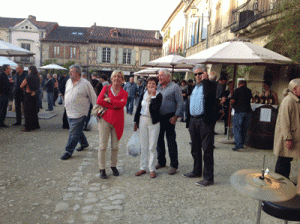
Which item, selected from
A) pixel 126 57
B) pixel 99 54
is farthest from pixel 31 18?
pixel 126 57

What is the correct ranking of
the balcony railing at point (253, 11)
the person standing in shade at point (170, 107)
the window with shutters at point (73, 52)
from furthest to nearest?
the window with shutters at point (73, 52)
the balcony railing at point (253, 11)
the person standing in shade at point (170, 107)

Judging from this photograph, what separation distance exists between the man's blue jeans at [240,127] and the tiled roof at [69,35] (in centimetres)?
4032

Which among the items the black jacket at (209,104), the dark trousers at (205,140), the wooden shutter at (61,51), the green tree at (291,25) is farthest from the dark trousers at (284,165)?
the wooden shutter at (61,51)

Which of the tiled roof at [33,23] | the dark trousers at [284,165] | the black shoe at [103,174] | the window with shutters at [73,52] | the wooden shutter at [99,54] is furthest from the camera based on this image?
the tiled roof at [33,23]

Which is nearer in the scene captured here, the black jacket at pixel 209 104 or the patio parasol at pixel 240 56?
the black jacket at pixel 209 104

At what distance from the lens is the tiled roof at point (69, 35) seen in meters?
45.6

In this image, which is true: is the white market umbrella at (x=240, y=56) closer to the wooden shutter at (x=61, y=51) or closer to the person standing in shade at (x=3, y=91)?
the person standing in shade at (x=3, y=91)

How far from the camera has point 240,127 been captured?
819cm

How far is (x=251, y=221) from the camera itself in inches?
149

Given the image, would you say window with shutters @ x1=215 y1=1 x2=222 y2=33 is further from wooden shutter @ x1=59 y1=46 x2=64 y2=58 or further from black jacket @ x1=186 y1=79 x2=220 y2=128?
wooden shutter @ x1=59 y1=46 x2=64 y2=58

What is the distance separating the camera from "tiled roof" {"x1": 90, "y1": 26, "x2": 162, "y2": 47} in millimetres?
45000

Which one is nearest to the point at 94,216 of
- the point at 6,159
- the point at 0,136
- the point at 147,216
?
the point at 147,216

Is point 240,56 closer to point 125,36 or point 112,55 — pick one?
point 112,55

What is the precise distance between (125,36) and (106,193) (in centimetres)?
4391
